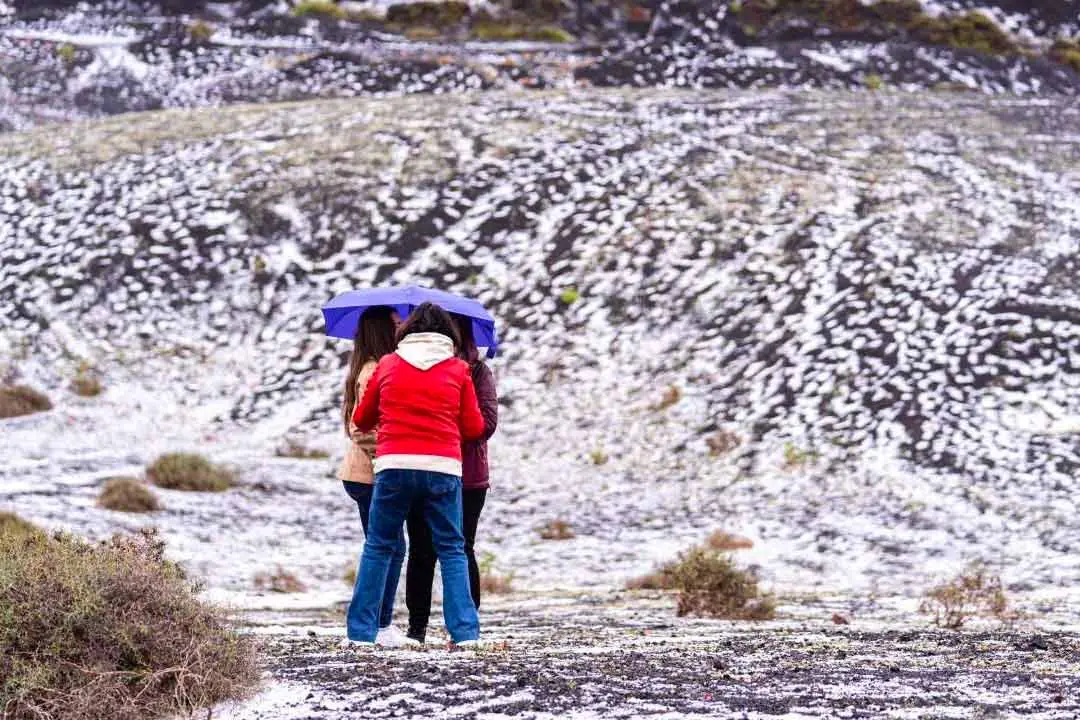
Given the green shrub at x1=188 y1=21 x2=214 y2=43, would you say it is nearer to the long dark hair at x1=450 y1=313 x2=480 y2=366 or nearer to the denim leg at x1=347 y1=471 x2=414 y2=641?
the long dark hair at x1=450 y1=313 x2=480 y2=366

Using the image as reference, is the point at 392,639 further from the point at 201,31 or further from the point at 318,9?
the point at 318,9

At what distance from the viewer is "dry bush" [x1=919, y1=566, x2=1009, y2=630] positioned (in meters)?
10.4

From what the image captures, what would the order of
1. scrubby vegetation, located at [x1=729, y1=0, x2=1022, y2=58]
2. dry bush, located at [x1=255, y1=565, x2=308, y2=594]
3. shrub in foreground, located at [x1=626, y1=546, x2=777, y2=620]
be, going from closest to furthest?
shrub in foreground, located at [x1=626, y1=546, x2=777, y2=620] → dry bush, located at [x1=255, y1=565, x2=308, y2=594] → scrubby vegetation, located at [x1=729, y1=0, x2=1022, y2=58]

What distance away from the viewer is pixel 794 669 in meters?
7.19

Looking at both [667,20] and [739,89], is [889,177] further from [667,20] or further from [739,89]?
[667,20]

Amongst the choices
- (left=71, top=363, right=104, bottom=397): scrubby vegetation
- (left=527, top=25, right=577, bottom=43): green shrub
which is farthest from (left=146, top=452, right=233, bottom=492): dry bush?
(left=527, top=25, right=577, bottom=43): green shrub

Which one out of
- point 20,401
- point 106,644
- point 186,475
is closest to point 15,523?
point 186,475

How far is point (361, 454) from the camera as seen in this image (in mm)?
8484

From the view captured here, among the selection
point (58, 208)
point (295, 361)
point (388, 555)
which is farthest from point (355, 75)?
point (388, 555)

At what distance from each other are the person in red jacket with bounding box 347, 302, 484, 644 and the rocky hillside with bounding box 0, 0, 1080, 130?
25863mm

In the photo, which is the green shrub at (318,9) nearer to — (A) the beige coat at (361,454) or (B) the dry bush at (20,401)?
(B) the dry bush at (20,401)

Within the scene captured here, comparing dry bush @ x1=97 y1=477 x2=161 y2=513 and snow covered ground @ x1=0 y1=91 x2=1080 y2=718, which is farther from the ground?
snow covered ground @ x1=0 y1=91 x2=1080 y2=718

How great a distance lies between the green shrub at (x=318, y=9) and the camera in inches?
1476

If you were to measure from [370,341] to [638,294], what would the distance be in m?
13.8
